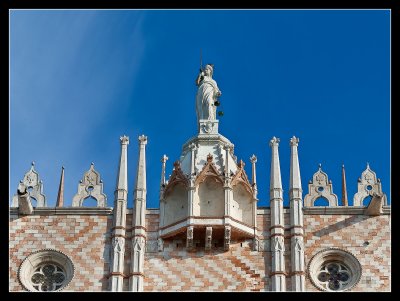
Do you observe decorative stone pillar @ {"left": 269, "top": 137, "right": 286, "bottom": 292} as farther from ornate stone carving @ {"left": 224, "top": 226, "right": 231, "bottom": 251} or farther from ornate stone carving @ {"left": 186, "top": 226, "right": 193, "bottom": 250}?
ornate stone carving @ {"left": 186, "top": 226, "right": 193, "bottom": 250}

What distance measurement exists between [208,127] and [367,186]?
3641 mm

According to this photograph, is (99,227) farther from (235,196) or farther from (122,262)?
(235,196)

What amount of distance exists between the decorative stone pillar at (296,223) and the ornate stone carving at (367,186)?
123cm

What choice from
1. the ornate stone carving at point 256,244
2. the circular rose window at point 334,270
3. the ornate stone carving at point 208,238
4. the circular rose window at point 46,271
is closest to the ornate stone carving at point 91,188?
the circular rose window at point 46,271

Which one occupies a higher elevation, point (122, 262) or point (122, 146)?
point (122, 146)

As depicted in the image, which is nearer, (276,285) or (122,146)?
(276,285)

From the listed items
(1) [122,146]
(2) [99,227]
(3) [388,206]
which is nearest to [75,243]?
(2) [99,227]

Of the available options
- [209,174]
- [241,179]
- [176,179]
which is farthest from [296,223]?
[176,179]

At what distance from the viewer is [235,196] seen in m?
29.1

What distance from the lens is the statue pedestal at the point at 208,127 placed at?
30.1m

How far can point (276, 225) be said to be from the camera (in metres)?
28.5

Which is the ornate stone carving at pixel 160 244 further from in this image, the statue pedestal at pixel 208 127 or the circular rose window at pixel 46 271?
the statue pedestal at pixel 208 127

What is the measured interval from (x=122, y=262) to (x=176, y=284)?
117 cm

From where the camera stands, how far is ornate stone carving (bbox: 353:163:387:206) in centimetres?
2912
